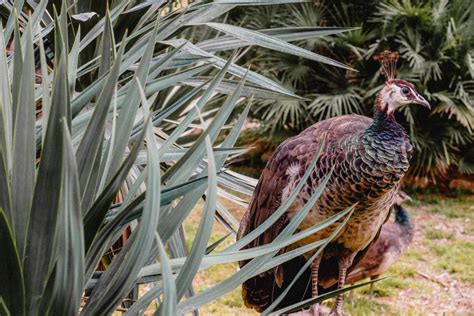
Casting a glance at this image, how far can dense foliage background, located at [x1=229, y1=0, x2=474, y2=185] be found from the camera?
24.7 feet

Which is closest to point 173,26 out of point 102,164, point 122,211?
point 102,164

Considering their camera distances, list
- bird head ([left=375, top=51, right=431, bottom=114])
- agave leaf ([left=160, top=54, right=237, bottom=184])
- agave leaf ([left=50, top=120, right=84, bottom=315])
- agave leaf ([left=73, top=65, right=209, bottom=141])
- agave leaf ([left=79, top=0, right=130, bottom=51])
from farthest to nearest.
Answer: bird head ([left=375, top=51, right=431, bottom=114]), agave leaf ([left=79, top=0, right=130, bottom=51]), agave leaf ([left=73, top=65, right=209, bottom=141]), agave leaf ([left=160, top=54, right=237, bottom=184]), agave leaf ([left=50, top=120, right=84, bottom=315])

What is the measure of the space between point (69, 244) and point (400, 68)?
23.2ft

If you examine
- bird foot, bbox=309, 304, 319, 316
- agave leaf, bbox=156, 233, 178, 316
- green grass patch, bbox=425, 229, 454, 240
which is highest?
agave leaf, bbox=156, 233, 178, 316

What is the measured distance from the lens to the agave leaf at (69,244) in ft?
3.42

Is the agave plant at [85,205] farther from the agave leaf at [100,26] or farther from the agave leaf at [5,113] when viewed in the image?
the agave leaf at [100,26]

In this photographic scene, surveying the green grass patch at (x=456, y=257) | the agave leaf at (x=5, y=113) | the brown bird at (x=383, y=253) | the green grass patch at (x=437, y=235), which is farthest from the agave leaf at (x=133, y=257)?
the green grass patch at (x=437, y=235)

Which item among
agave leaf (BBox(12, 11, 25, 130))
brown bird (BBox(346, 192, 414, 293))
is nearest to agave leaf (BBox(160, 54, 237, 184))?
agave leaf (BBox(12, 11, 25, 130))

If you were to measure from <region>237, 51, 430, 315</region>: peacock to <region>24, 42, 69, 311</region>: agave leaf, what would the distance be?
5.36 feet

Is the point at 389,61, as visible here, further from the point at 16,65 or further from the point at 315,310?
the point at 16,65

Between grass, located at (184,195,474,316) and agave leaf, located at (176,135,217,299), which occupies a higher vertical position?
agave leaf, located at (176,135,217,299)

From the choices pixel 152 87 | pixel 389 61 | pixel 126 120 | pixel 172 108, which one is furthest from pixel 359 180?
pixel 126 120

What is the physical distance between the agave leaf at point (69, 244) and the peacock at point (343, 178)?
5.46ft

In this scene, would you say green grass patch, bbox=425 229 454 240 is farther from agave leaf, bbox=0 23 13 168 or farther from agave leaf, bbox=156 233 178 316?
agave leaf, bbox=156 233 178 316
